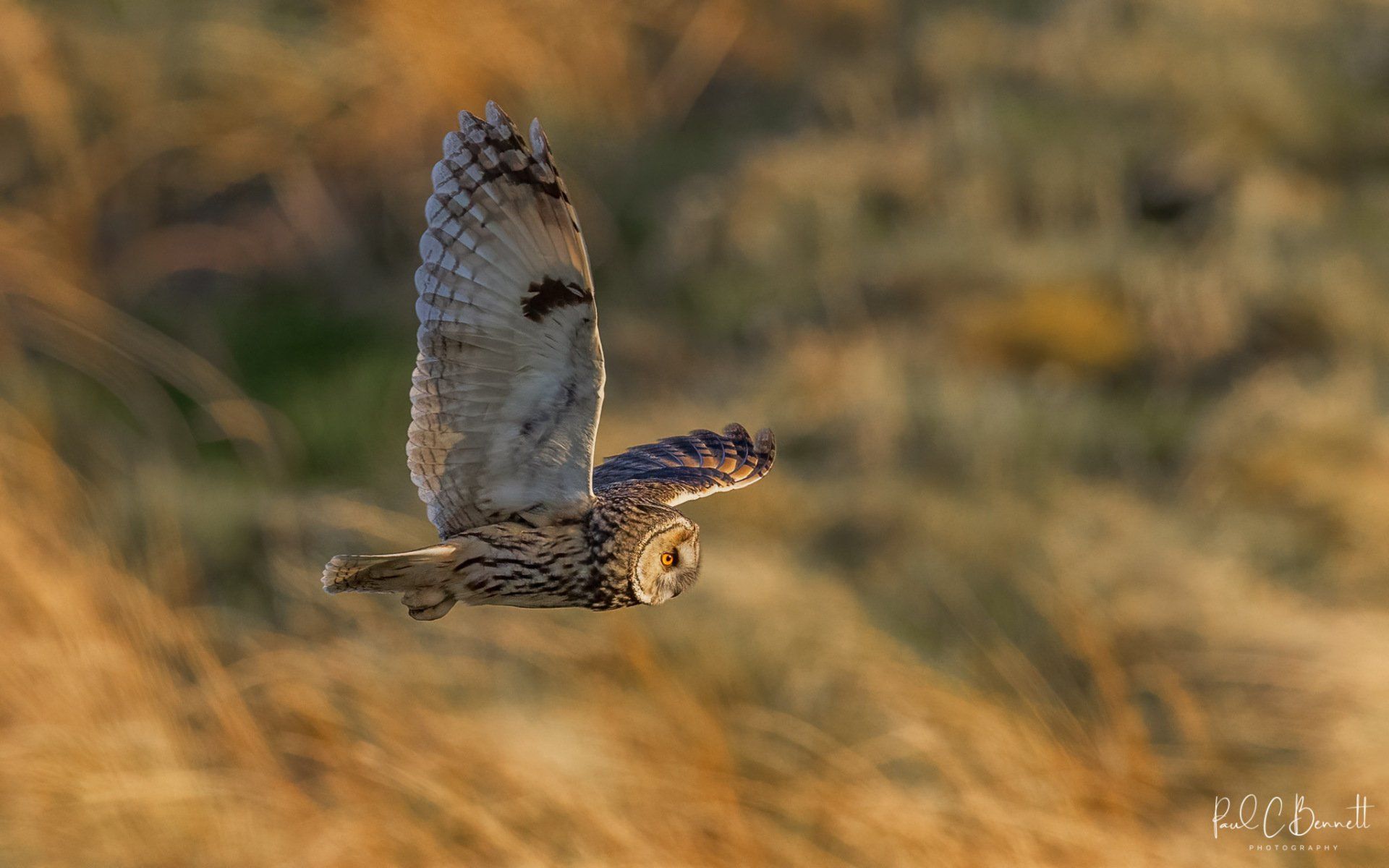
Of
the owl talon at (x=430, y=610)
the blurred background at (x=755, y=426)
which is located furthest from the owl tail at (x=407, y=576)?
the blurred background at (x=755, y=426)

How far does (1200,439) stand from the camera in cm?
668

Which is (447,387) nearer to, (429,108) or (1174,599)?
(1174,599)

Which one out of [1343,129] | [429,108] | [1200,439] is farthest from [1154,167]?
[429,108]

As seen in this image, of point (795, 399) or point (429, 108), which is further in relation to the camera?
point (429, 108)

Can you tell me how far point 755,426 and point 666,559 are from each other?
5.33m

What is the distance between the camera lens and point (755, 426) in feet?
20.2

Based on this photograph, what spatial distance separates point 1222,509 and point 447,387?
6.19 m

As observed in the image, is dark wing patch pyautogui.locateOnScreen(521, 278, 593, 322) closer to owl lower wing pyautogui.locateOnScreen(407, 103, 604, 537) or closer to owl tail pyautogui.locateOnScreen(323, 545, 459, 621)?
owl lower wing pyautogui.locateOnScreen(407, 103, 604, 537)

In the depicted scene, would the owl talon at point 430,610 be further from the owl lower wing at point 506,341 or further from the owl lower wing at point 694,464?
the owl lower wing at point 694,464
